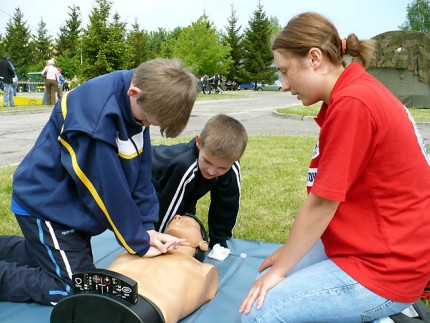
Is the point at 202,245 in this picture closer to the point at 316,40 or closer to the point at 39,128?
the point at 316,40

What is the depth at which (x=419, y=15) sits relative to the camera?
6006 cm

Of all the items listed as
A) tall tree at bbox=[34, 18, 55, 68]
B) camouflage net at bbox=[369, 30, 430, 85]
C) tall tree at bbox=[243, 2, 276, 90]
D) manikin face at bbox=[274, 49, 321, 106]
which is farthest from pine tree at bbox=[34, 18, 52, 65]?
manikin face at bbox=[274, 49, 321, 106]

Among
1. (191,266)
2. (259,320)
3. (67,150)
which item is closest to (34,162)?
(67,150)

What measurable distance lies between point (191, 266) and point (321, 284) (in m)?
0.74

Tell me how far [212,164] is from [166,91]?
0.81 m

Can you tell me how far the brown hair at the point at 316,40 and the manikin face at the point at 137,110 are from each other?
0.68 m

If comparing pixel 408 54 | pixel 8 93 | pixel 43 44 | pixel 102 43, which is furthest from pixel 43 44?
pixel 408 54

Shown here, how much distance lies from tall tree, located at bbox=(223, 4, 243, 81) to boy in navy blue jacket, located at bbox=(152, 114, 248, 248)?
44166 millimetres

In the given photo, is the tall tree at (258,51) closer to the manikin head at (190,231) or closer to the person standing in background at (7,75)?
the person standing in background at (7,75)

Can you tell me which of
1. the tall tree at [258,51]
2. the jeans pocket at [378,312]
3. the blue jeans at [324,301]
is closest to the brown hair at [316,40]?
the blue jeans at [324,301]

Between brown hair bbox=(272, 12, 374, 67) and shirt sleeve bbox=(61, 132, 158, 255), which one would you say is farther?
shirt sleeve bbox=(61, 132, 158, 255)

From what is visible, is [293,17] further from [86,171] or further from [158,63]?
[86,171]

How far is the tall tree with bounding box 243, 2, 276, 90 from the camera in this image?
151ft

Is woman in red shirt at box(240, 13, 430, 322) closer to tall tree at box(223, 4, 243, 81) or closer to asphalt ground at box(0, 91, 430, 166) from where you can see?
asphalt ground at box(0, 91, 430, 166)
